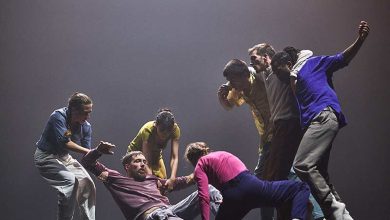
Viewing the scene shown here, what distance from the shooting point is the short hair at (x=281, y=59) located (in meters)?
3.59


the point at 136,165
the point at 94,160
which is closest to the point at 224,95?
the point at 136,165

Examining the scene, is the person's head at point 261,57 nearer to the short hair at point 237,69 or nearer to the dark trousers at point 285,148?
the short hair at point 237,69

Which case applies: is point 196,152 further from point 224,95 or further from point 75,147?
point 75,147

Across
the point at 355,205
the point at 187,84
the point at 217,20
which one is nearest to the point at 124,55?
the point at 187,84

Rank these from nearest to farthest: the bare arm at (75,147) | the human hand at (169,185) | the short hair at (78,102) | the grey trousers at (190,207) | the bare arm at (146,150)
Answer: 1. the grey trousers at (190,207)
2. the human hand at (169,185)
3. the bare arm at (75,147)
4. the short hair at (78,102)
5. the bare arm at (146,150)

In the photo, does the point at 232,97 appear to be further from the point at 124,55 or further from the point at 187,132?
the point at 124,55

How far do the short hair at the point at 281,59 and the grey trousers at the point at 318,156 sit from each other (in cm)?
62

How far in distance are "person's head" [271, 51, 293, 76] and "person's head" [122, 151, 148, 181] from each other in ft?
4.52

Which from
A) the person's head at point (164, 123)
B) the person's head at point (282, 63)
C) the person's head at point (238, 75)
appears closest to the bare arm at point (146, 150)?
the person's head at point (164, 123)

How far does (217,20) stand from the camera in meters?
5.33

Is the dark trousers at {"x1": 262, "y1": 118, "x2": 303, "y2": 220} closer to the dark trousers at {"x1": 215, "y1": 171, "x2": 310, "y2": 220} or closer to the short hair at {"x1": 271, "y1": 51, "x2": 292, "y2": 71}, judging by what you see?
the short hair at {"x1": 271, "y1": 51, "x2": 292, "y2": 71}

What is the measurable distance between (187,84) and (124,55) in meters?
0.77

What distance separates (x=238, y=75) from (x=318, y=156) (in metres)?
1.49

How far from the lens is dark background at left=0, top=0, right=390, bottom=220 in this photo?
5023mm
